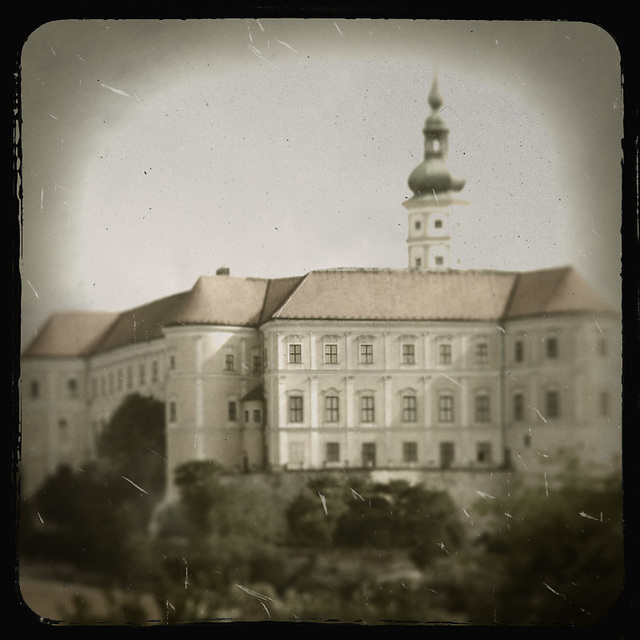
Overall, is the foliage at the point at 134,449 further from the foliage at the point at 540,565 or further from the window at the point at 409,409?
the foliage at the point at 540,565

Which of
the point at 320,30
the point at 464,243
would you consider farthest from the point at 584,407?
the point at 320,30

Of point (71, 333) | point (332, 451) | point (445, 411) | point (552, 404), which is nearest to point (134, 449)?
point (71, 333)

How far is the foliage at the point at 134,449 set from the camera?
4.38 meters

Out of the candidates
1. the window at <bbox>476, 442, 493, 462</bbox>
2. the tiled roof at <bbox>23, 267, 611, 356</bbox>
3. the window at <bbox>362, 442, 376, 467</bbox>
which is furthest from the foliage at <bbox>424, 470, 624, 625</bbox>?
the tiled roof at <bbox>23, 267, 611, 356</bbox>

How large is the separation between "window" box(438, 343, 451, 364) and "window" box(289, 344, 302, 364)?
1.50ft

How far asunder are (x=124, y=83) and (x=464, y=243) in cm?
122

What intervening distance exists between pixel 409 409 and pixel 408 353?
18 centimetres

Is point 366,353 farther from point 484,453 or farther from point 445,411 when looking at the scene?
point 484,453

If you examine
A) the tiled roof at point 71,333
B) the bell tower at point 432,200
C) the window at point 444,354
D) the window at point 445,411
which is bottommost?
the window at point 445,411

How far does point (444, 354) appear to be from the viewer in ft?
14.3

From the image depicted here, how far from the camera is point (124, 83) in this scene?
4355 mm

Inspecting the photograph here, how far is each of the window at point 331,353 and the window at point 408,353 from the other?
0.73 ft

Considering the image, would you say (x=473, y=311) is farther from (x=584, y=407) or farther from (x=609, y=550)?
(x=609, y=550)

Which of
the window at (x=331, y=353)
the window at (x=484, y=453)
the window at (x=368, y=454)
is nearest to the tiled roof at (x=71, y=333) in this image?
the window at (x=331, y=353)
